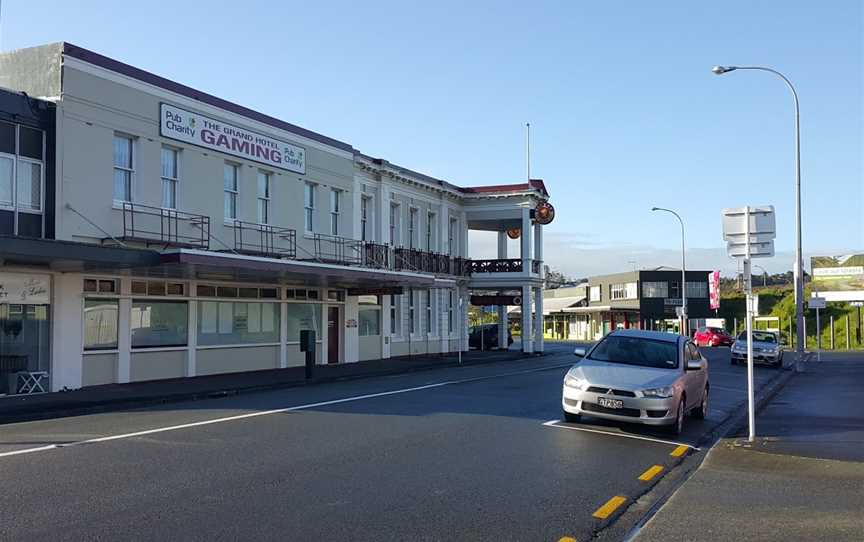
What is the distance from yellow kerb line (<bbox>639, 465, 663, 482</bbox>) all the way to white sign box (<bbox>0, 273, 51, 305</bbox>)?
559 inches

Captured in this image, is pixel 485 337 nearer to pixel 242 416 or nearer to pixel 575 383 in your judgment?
pixel 242 416

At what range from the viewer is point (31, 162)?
59.6 ft

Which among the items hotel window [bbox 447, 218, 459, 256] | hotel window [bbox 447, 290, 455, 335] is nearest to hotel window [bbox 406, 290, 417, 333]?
hotel window [bbox 447, 290, 455, 335]

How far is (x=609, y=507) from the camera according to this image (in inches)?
300

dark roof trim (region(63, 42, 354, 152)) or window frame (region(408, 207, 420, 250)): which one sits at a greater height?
dark roof trim (region(63, 42, 354, 152))

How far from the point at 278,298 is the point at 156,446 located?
15.8 meters

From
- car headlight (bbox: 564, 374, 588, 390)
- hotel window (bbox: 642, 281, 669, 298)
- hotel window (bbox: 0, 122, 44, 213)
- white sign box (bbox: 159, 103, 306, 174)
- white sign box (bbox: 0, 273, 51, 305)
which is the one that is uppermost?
white sign box (bbox: 159, 103, 306, 174)

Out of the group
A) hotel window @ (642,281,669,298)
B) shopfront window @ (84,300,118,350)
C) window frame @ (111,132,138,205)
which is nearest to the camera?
shopfront window @ (84,300,118,350)

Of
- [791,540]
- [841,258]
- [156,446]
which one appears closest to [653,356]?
[791,540]

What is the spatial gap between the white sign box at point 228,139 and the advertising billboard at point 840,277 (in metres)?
49.2

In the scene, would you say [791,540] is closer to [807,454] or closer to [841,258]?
[807,454]

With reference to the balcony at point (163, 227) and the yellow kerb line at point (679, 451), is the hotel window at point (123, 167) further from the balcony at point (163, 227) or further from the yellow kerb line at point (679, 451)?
the yellow kerb line at point (679, 451)

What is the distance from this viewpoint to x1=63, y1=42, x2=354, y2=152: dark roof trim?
62.7 ft

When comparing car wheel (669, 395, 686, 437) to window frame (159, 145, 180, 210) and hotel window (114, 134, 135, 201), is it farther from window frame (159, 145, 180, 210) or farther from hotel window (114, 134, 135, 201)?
window frame (159, 145, 180, 210)
